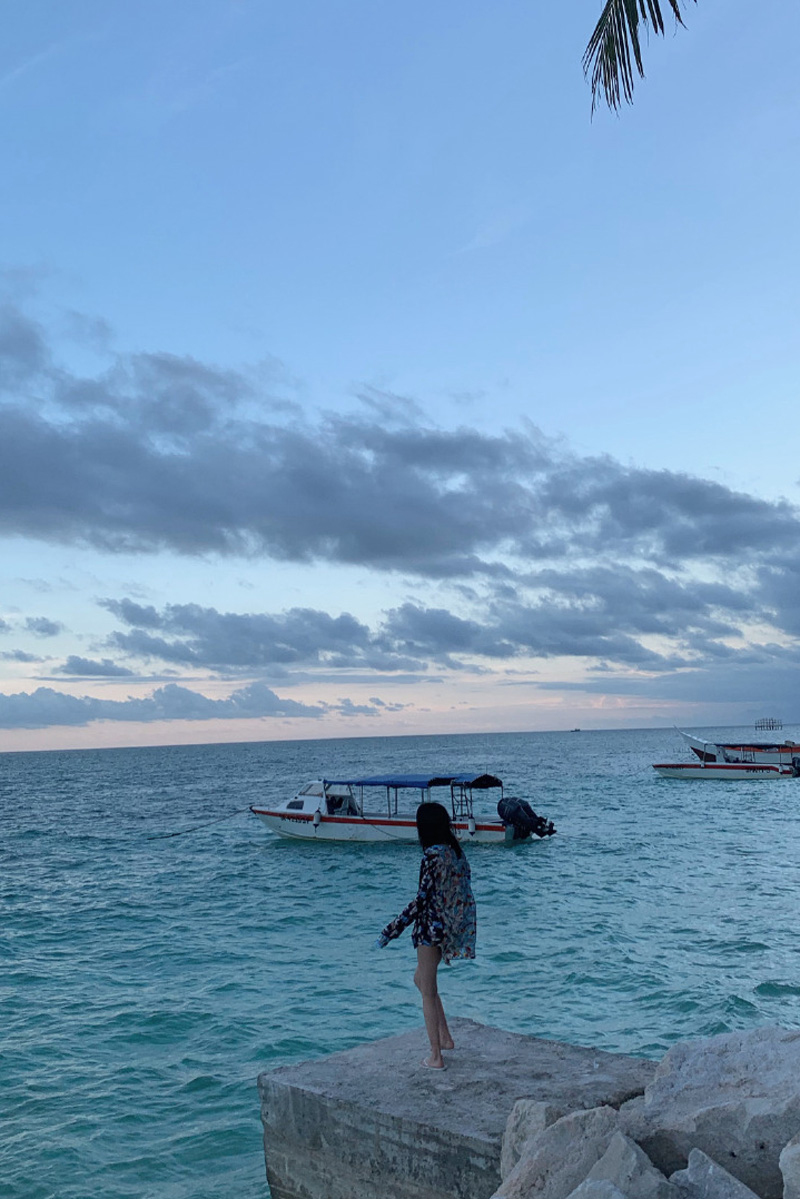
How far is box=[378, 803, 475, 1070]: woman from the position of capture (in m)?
7.18

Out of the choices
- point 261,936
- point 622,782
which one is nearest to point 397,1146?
point 261,936

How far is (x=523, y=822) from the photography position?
38.4 meters

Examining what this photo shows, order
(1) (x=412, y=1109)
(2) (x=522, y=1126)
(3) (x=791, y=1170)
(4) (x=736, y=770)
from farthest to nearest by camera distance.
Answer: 1. (4) (x=736, y=770)
2. (1) (x=412, y=1109)
3. (2) (x=522, y=1126)
4. (3) (x=791, y=1170)

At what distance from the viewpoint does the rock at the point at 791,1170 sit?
4.51 metres

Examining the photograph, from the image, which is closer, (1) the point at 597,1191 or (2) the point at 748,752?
(1) the point at 597,1191

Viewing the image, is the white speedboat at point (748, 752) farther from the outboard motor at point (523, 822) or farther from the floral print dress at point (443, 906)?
the floral print dress at point (443, 906)

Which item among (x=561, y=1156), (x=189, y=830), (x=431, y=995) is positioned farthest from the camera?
(x=189, y=830)

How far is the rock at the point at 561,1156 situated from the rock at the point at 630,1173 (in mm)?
154

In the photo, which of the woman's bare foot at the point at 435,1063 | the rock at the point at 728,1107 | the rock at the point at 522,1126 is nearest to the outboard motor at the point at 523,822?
the woman's bare foot at the point at 435,1063

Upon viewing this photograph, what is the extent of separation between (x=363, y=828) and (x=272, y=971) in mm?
20937

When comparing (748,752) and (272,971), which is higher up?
(748,752)

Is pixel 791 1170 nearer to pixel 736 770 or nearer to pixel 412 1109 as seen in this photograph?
pixel 412 1109

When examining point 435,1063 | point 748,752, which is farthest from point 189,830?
point 748,752

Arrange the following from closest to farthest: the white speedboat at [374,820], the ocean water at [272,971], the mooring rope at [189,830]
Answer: the ocean water at [272,971], the white speedboat at [374,820], the mooring rope at [189,830]
